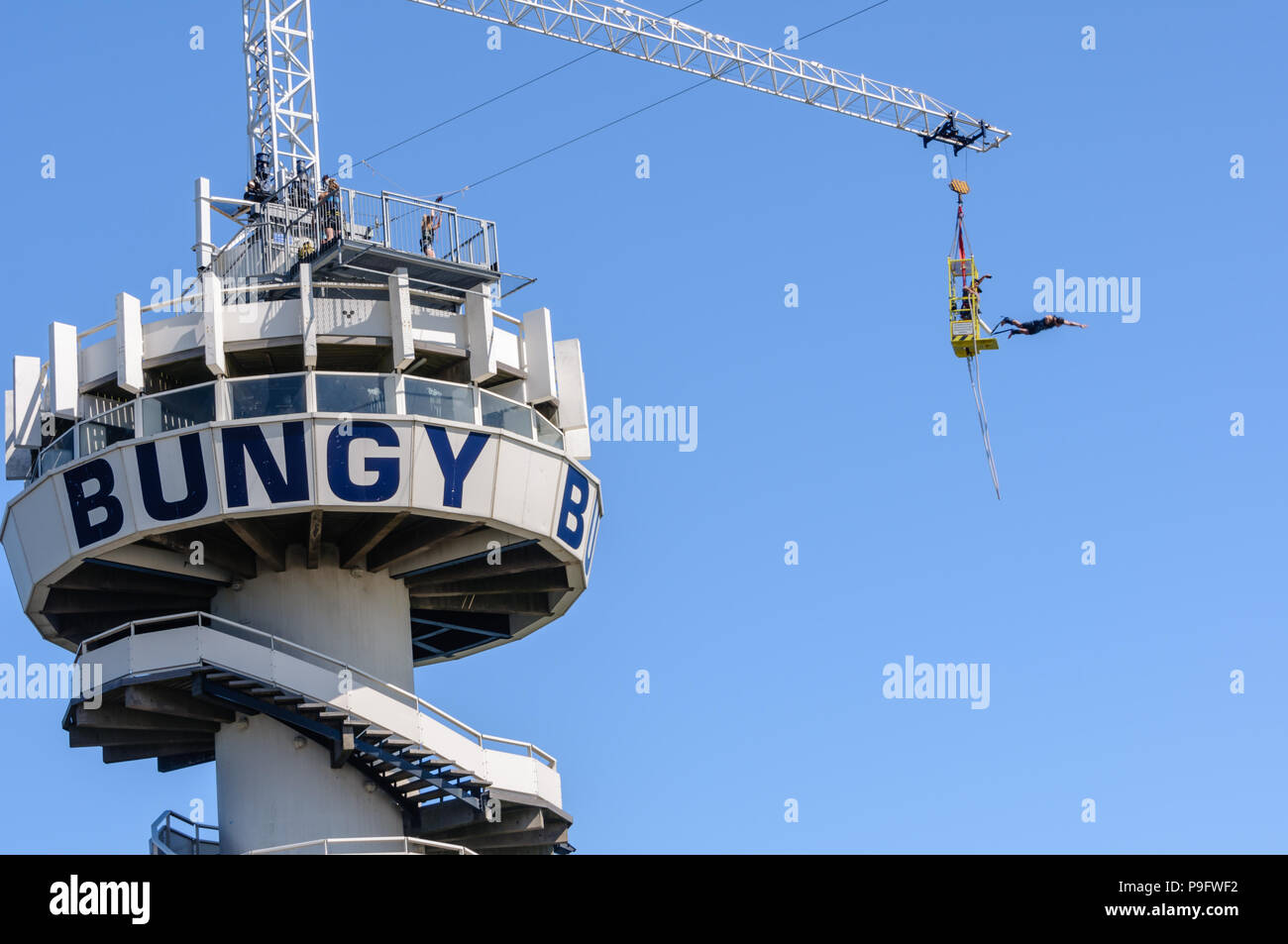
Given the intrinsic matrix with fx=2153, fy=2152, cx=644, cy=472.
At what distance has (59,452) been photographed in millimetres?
60125

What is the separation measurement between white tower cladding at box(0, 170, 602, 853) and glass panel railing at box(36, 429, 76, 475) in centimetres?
8

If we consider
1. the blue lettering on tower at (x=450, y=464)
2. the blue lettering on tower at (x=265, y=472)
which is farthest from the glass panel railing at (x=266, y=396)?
the blue lettering on tower at (x=450, y=464)

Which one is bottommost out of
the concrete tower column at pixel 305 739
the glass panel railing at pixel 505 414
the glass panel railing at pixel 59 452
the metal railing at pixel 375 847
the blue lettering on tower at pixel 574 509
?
the metal railing at pixel 375 847

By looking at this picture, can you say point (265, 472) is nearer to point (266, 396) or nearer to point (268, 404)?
point (268, 404)

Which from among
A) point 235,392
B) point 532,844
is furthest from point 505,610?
point 235,392

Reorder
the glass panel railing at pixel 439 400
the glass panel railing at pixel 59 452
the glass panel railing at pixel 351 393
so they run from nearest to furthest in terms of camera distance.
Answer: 1. the glass panel railing at pixel 351 393
2. the glass panel railing at pixel 439 400
3. the glass panel railing at pixel 59 452

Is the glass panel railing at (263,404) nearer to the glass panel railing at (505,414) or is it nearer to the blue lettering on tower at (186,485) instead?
the glass panel railing at (505,414)

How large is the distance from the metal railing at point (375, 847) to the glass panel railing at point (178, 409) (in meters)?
11.7

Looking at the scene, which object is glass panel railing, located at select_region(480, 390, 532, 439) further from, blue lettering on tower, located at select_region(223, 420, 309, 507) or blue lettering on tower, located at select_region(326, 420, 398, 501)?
blue lettering on tower, located at select_region(223, 420, 309, 507)

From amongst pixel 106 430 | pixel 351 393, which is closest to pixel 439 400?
pixel 351 393

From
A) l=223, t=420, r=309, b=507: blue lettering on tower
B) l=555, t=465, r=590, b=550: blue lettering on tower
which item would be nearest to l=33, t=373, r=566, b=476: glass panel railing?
l=223, t=420, r=309, b=507: blue lettering on tower

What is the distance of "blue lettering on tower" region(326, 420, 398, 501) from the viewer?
5781 cm

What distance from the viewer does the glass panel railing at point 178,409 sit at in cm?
5847
